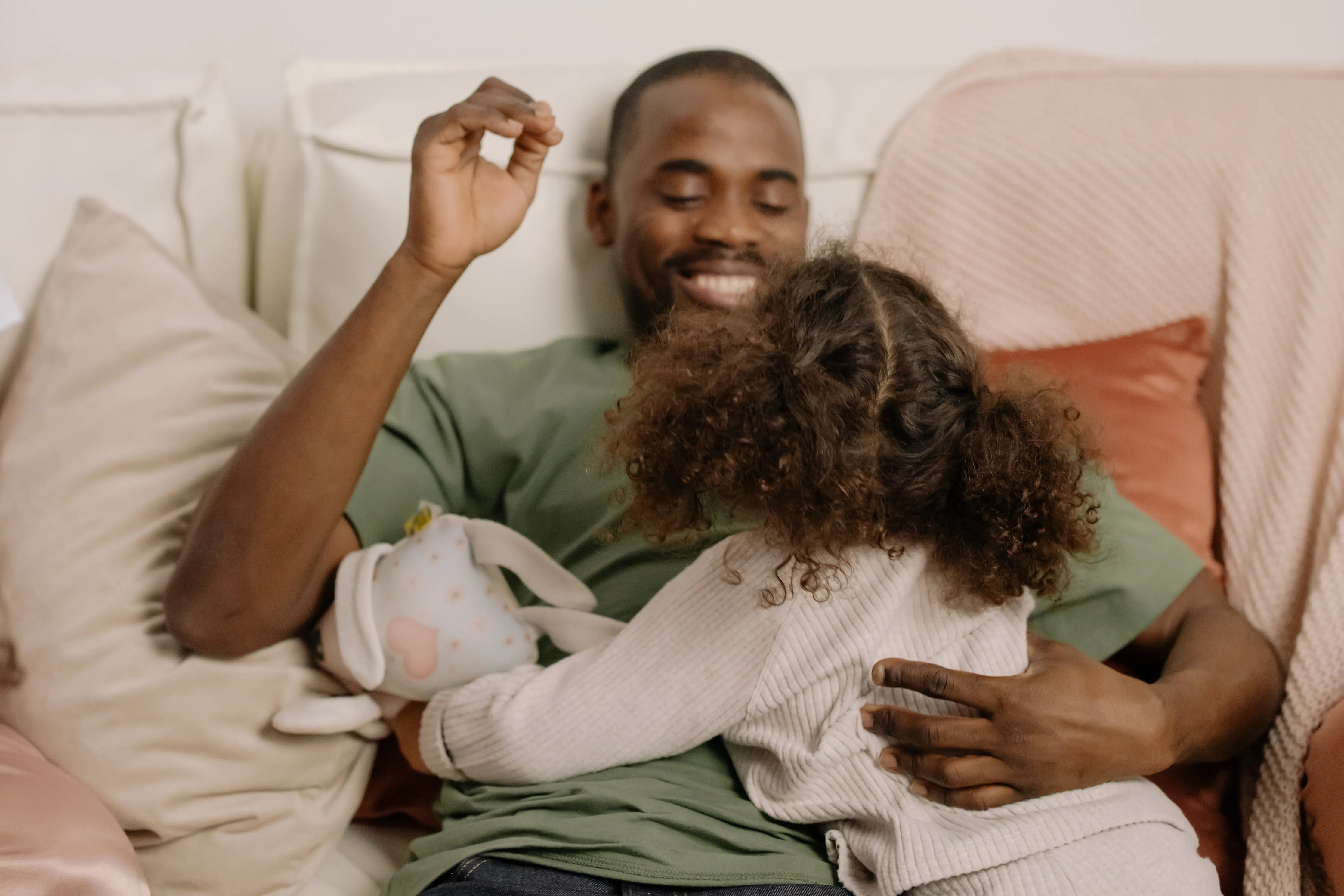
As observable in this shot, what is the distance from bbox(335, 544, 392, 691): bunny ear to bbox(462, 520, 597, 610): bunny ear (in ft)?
0.34

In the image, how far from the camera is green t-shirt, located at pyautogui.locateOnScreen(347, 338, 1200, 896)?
88cm

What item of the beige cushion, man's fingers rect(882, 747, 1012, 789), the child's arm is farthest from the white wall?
man's fingers rect(882, 747, 1012, 789)

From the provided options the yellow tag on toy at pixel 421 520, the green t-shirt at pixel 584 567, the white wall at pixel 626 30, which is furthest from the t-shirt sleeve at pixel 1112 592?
the white wall at pixel 626 30

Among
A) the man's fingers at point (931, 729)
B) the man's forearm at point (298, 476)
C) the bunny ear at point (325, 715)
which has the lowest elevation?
the bunny ear at point (325, 715)

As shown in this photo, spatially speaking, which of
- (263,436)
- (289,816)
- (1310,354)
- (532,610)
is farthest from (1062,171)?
(289,816)

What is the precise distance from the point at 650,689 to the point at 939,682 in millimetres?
234

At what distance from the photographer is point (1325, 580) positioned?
1069mm

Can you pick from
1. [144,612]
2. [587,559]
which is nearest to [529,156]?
[587,559]

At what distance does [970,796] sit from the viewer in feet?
2.75

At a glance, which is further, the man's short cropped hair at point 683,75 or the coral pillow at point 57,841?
the man's short cropped hair at point 683,75

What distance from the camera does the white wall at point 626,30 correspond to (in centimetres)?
156

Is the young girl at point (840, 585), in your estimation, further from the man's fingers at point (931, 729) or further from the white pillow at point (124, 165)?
the white pillow at point (124, 165)

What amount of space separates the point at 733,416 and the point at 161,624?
0.60 m

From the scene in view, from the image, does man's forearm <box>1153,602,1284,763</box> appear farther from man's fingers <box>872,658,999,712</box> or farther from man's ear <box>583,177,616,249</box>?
man's ear <box>583,177,616,249</box>
